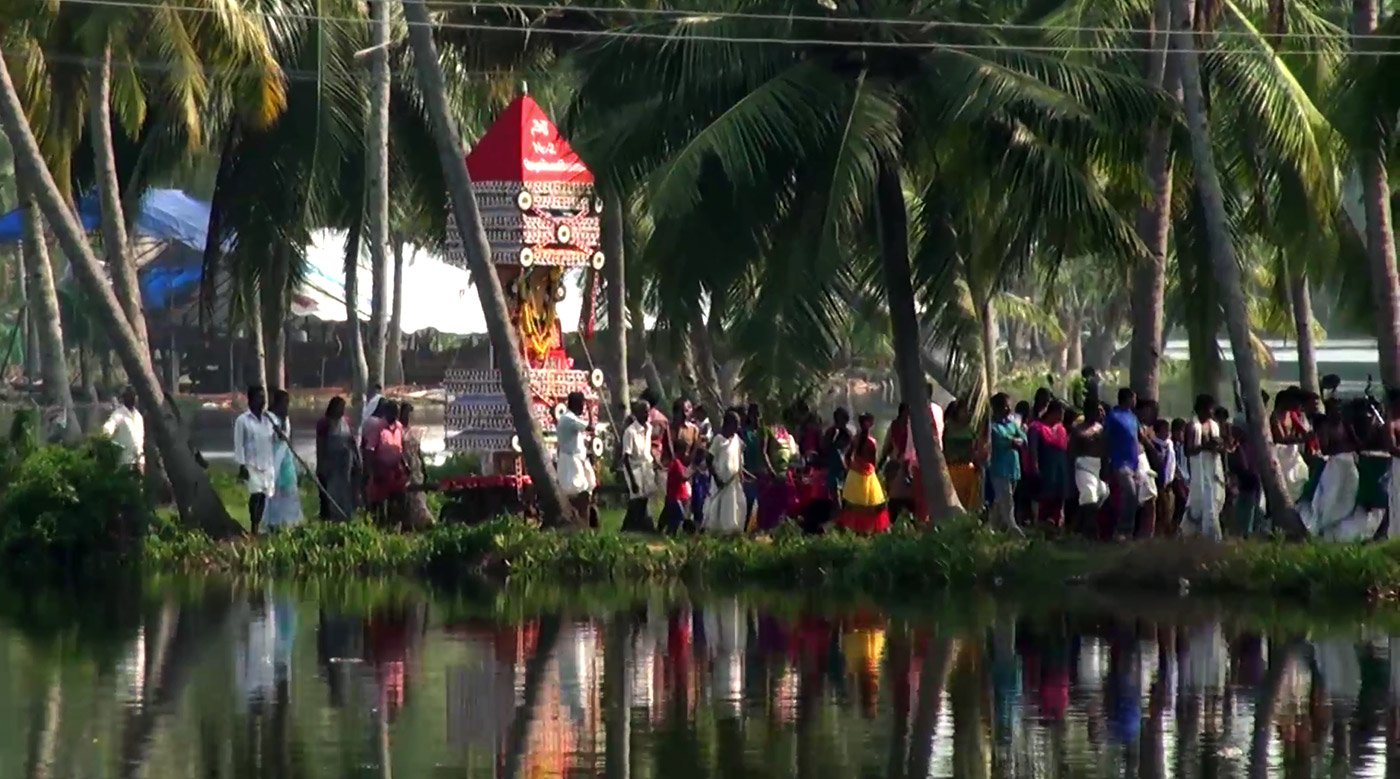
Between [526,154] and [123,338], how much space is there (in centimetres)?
441

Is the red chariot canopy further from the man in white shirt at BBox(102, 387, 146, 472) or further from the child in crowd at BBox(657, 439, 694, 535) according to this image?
the man in white shirt at BBox(102, 387, 146, 472)

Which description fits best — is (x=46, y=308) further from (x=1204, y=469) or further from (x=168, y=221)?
(x=1204, y=469)

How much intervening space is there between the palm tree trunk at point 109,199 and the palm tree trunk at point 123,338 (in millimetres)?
1051

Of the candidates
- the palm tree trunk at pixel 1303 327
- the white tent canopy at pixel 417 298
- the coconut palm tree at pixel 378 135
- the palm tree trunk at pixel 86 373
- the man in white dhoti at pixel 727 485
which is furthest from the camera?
the palm tree trunk at pixel 86 373

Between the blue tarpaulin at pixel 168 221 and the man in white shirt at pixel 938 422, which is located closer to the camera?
the man in white shirt at pixel 938 422

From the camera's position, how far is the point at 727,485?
24250 millimetres

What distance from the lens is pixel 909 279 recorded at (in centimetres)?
2431

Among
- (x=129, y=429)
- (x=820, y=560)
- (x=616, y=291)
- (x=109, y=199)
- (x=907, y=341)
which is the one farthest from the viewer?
(x=616, y=291)

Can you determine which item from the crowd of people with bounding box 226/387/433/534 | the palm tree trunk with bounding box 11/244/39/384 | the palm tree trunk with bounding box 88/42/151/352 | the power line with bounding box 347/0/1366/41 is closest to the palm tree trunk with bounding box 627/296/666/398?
the power line with bounding box 347/0/1366/41

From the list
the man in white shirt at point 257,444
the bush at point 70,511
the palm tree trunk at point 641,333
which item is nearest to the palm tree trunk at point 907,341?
the palm tree trunk at point 641,333

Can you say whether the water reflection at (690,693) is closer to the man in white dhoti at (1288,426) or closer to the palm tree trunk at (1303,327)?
the man in white dhoti at (1288,426)

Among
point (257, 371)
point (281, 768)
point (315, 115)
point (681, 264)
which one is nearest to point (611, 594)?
point (681, 264)

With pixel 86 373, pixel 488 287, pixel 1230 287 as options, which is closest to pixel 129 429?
pixel 488 287

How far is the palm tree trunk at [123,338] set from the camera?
23.6 m
